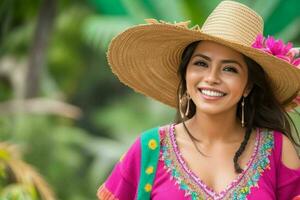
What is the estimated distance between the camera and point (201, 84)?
465cm

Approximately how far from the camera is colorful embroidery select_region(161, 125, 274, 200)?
463cm

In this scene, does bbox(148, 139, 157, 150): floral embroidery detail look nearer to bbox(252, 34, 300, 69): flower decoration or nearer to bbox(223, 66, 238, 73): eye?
bbox(223, 66, 238, 73): eye

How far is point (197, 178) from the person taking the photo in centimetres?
468

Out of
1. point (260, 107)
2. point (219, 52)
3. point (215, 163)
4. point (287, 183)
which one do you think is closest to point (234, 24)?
point (219, 52)

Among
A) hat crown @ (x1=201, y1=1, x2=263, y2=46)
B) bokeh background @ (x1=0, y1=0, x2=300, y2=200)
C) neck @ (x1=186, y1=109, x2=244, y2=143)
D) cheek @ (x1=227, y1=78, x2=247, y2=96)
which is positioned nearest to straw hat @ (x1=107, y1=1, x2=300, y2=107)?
hat crown @ (x1=201, y1=1, x2=263, y2=46)

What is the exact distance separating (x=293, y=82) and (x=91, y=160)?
1298 centimetres

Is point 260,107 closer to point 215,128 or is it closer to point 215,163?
point 215,128

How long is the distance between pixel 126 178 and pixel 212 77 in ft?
1.83

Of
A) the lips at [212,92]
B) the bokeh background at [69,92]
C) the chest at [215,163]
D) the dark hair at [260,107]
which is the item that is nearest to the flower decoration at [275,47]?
the dark hair at [260,107]

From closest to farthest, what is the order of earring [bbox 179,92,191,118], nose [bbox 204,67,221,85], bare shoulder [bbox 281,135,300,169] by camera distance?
nose [bbox 204,67,221,85] < bare shoulder [bbox 281,135,300,169] < earring [bbox 179,92,191,118]

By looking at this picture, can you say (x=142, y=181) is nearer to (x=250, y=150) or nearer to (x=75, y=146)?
(x=250, y=150)

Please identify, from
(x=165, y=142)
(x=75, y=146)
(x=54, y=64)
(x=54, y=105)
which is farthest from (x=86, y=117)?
(x=165, y=142)

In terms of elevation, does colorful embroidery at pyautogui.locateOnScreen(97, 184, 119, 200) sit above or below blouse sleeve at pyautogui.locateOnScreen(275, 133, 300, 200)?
below

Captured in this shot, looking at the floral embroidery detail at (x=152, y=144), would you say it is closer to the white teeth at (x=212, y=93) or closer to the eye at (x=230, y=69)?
the white teeth at (x=212, y=93)
